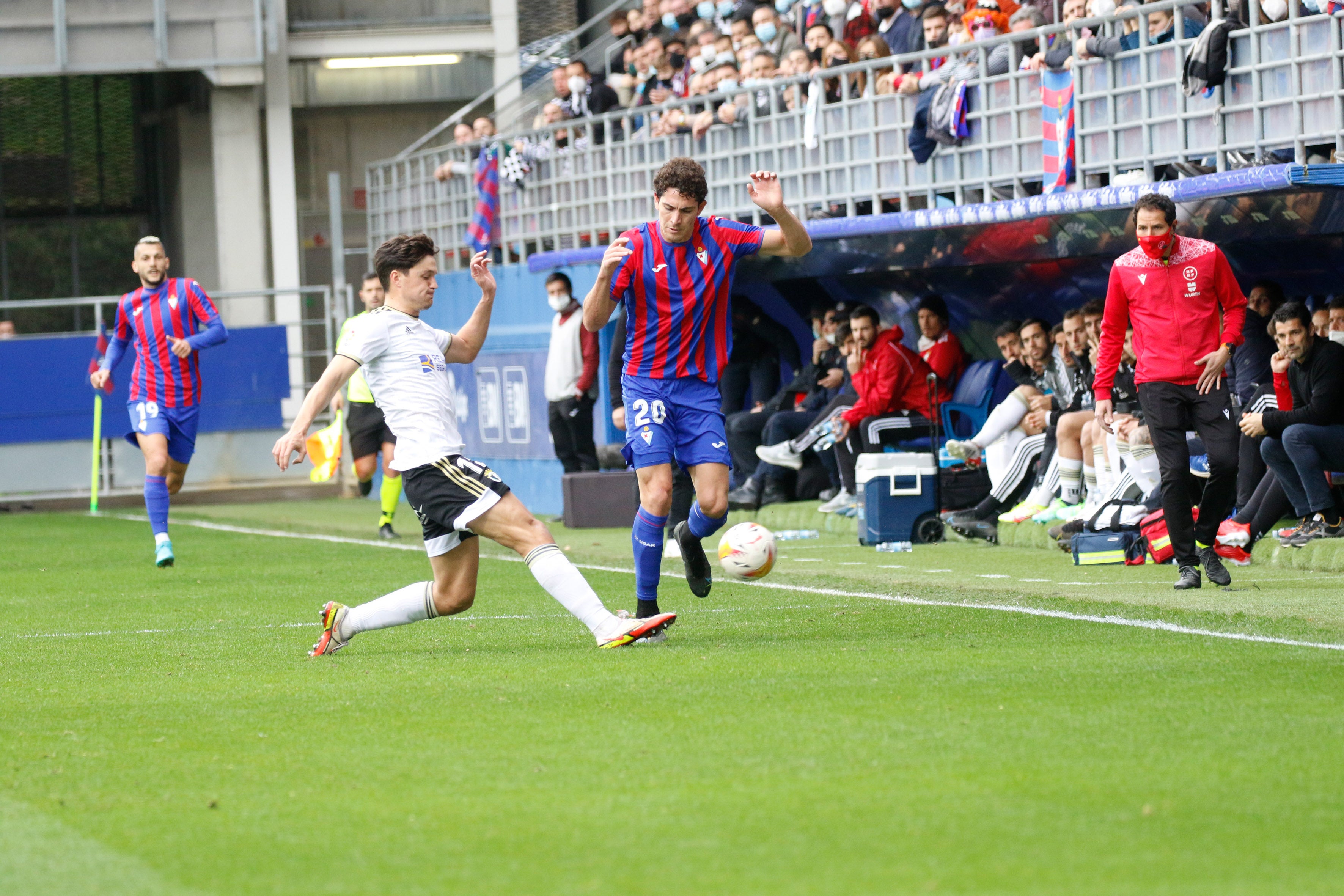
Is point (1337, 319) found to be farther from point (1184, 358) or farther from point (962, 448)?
point (962, 448)

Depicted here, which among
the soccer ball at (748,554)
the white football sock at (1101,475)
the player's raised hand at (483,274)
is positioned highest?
the player's raised hand at (483,274)

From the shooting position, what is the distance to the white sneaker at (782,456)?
52.6 feet

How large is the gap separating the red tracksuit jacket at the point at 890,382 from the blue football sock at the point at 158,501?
5.21 meters

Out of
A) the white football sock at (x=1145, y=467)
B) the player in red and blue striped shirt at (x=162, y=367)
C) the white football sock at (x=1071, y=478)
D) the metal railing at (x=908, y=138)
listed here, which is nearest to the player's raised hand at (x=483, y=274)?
the white football sock at (x=1145, y=467)

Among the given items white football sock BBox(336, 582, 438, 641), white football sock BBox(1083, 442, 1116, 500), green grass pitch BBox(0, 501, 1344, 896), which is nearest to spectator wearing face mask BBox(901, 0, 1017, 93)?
white football sock BBox(1083, 442, 1116, 500)

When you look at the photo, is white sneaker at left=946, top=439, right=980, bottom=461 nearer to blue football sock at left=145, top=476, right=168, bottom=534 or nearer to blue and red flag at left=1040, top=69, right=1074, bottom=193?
blue and red flag at left=1040, top=69, right=1074, bottom=193

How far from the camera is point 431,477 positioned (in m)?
7.33

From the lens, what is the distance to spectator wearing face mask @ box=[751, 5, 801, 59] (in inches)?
717

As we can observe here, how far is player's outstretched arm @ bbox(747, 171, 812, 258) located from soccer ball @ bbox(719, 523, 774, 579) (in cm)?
129

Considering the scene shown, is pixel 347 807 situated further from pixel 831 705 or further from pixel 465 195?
pixel 465 195

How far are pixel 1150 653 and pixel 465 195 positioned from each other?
15.8m

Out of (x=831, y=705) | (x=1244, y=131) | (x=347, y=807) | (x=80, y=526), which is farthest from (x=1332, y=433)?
(x=80, y=526)

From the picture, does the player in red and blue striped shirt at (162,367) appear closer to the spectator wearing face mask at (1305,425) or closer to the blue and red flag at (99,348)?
the spectator wearing face mask at (1305,425)

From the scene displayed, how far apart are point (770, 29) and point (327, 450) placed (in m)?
6.23
